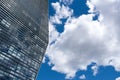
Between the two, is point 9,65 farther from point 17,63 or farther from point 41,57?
point 41,57

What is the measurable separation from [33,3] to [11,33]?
42266mm

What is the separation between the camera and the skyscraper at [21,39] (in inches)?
4591

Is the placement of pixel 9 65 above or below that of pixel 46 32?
below

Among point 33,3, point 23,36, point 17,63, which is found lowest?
point 17,63

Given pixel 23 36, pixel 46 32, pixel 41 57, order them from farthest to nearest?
1. pixel 46 32
2. pixel 41 57
3. pixel 23 36

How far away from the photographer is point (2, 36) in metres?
116

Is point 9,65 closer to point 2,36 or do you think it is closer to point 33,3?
point 2,36

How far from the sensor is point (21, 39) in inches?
5044

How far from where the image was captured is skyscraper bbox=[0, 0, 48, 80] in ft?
383

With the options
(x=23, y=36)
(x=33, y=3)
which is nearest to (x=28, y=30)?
(x=23, y=36)

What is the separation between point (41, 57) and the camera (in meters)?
142

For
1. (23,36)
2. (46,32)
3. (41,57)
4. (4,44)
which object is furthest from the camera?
Result: (46,32)

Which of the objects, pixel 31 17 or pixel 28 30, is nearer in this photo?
pixel 28 30

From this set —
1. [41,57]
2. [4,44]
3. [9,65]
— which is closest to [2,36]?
[4,44]
